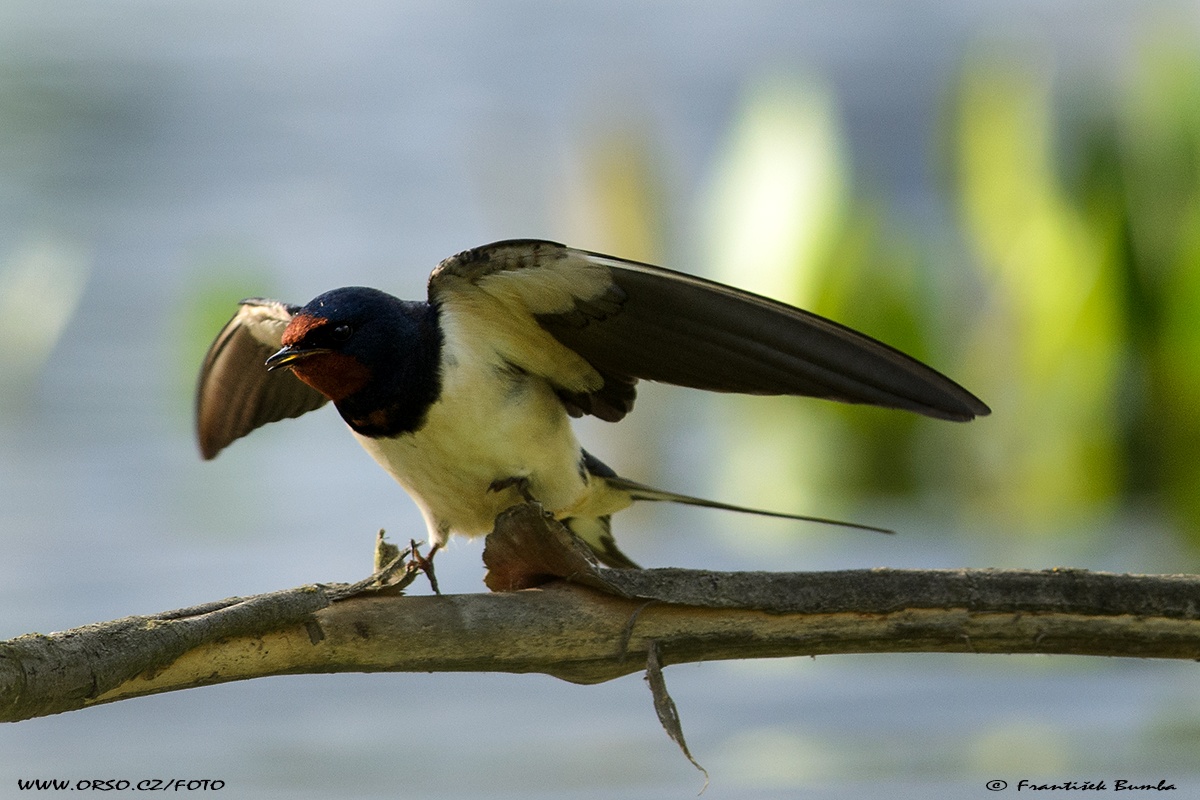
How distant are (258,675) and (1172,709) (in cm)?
282

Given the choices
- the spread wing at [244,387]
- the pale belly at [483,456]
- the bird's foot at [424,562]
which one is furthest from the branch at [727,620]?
the spread wing at [244,387]

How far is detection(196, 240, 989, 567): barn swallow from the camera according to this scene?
148cm

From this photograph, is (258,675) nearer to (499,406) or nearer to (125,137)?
A: (499,406)

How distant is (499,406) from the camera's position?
5.38 feet

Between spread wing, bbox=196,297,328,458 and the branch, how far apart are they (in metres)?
0.77

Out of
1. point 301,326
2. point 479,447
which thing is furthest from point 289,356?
point 479,447

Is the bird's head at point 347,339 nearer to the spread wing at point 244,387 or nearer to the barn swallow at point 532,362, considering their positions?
the barn swallow at point 532,362

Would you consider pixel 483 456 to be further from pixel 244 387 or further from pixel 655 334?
pixel 244 387

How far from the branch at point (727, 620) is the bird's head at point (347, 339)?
1.22 ft

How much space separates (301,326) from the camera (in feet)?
5.24

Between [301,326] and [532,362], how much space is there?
0.27 m

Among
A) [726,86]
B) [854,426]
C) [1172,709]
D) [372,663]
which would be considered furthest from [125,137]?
[372,663]

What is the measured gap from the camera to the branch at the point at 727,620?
1.27 m

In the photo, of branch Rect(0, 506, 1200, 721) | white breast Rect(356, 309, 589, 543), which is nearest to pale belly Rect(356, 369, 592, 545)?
white breast Rect(356, 309, 589, 543)
